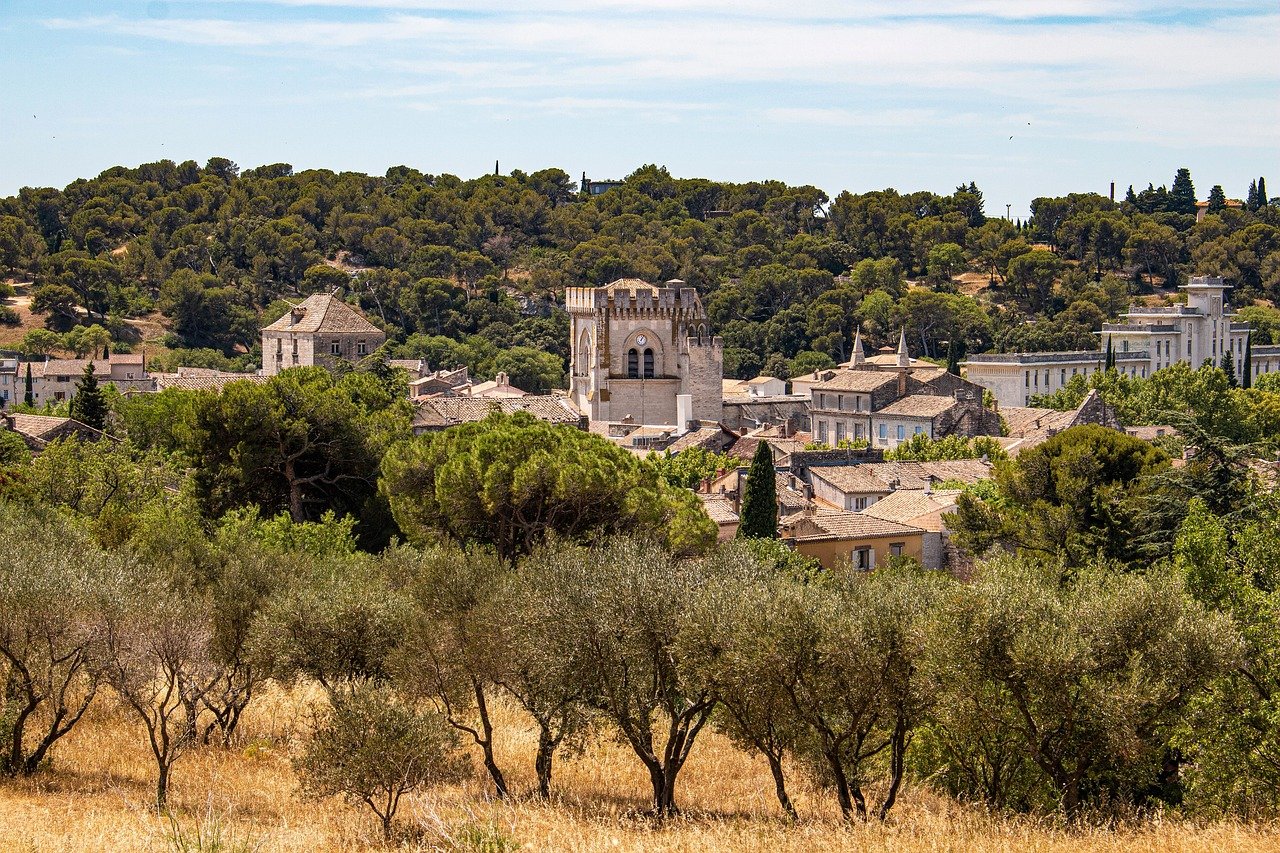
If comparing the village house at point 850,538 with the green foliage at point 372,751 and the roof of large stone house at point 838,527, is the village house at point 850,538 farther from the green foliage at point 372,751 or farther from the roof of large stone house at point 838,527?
the green foliage at point 372,751

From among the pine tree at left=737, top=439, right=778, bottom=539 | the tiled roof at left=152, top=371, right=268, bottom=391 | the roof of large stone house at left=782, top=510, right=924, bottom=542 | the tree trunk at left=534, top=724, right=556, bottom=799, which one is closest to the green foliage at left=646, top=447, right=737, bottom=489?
the roof of large stone house at left=782, top=510, right=924, bottom=542

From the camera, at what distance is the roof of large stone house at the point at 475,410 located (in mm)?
56094

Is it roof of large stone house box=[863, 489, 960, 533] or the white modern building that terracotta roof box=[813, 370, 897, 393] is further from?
roof of large stone house box=[863, 489, 960, 533]

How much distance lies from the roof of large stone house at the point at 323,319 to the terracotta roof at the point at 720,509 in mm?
39431

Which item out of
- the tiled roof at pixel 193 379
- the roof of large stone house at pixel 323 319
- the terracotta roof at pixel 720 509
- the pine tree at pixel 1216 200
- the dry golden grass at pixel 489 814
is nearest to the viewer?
the dry golden grass at pixel 489 814

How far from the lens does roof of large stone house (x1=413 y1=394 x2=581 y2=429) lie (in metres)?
56.1

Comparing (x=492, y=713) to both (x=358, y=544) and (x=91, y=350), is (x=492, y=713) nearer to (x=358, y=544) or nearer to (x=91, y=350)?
(x=358, y=544)

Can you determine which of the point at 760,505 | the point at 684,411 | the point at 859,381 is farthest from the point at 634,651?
the point at 859,381

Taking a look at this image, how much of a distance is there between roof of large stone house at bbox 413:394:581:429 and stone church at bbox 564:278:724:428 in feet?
7.38

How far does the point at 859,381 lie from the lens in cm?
7025

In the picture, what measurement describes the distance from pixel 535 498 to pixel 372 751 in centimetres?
1186

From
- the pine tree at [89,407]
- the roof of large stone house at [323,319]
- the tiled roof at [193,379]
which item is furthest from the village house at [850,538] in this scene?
the roof of large stone house at [323,319]

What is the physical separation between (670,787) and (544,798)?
58.1 inches

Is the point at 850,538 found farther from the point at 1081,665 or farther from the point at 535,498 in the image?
the point at 1081,665
